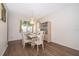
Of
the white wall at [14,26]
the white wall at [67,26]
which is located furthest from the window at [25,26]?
the white wall at [67,26]

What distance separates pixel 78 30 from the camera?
396cm

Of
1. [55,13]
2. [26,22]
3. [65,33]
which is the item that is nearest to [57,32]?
[65,33]

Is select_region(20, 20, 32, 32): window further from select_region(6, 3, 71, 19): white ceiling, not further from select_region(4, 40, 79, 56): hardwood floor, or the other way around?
select_region(4, 40, 79, 56): hardwood floor

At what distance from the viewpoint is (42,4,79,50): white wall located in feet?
13.4

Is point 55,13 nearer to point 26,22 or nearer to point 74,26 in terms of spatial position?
point 74,26

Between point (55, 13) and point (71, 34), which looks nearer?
point (71, 34)

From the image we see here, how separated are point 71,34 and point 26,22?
4963mm

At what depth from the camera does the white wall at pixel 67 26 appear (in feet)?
13.4

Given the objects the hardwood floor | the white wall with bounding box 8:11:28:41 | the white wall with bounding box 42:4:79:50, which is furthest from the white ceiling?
the hardwood floor

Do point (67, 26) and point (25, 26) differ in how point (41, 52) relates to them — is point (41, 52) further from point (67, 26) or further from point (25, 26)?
point (25, 26)

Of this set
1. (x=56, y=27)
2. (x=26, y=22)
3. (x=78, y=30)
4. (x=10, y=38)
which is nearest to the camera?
(x=78, y=30)

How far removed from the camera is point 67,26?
4629 millimetres

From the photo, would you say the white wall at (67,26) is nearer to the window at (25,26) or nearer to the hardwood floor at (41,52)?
the hardwood floor at (41,52)

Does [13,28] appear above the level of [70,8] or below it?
below
